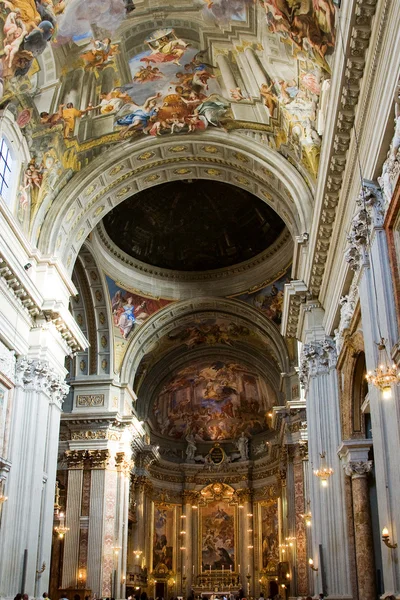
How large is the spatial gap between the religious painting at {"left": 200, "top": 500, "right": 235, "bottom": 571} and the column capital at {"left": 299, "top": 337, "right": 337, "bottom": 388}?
2256 centimetres

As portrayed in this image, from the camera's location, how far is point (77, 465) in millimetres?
26609

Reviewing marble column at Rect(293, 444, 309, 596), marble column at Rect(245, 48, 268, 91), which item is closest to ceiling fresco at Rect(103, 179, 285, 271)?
marble column at Rect(293, 444, 309, 596)

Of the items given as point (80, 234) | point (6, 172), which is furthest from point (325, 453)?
point (6, 172)

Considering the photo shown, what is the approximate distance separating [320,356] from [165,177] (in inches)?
310

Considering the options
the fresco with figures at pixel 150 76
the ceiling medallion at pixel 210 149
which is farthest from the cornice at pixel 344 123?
the ceiling medallion at pixel 210 149

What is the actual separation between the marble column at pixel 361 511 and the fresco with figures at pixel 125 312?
1504 cm

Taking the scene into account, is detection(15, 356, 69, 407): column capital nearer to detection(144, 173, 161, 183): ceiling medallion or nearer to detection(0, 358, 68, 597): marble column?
detection(0, 358, 68, 597): marble column

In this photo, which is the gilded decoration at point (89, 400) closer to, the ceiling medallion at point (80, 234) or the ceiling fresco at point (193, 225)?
the ceiling fresco at point (193, 225)

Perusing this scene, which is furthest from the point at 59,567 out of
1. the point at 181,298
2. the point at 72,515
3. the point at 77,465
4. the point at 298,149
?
the point at 298,149

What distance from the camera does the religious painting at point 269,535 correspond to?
34844 millimetres

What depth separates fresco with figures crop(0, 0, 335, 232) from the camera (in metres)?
14.4

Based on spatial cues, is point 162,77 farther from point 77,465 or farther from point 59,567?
point 59,567

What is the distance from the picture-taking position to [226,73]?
55.6 ft

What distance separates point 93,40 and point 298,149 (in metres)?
5.70
